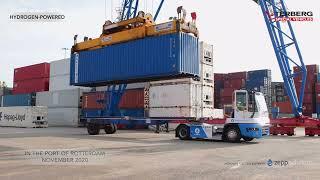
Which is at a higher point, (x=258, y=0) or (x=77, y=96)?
(x=258, y=0)

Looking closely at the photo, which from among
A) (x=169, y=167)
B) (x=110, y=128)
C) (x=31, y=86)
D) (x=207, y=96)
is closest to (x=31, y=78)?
(x=31, y=86)

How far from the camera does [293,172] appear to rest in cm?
911

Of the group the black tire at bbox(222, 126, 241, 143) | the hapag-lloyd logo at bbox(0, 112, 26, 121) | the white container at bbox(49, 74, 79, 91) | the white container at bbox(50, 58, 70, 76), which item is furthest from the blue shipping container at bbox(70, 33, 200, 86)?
the white container at bbox(50, 58, 70, 76)

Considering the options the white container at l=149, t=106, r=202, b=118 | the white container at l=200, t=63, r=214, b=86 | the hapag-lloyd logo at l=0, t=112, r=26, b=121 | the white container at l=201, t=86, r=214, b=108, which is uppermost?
the white container at l=200, t=63, r=214, b=86

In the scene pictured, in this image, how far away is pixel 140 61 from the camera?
20875 millimetres

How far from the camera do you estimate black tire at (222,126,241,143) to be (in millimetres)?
17469

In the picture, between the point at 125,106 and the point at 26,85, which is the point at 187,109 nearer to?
the point at 125,106

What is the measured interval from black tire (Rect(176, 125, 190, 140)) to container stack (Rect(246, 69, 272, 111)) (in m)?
28.9

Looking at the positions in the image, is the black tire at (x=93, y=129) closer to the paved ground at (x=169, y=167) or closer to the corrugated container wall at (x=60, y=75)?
the paved ground at (x=169, y=167)

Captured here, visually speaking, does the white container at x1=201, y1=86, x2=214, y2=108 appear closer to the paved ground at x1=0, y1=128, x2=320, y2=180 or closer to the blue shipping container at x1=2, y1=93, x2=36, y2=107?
the paved ground at x1=0, y1=128, x2=320, y2=180

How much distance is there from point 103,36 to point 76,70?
3.44 m

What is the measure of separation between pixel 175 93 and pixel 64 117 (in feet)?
69.2

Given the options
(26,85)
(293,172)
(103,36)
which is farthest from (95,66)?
(26,85)

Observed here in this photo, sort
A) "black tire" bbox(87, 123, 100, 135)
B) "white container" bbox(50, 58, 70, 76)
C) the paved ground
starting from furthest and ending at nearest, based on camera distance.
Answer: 1. "white container" bbox(50, 58, 70, 76)
2. "black tire" bbox(87, 123, 100, 135)
3. the paved ground
